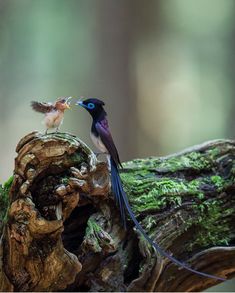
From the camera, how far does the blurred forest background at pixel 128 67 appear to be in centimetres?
310

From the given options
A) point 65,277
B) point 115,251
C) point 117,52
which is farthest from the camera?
point 117,52

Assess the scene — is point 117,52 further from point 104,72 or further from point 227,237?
point 227,237

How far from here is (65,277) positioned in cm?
134

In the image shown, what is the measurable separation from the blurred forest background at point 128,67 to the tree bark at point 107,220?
50.8 inches

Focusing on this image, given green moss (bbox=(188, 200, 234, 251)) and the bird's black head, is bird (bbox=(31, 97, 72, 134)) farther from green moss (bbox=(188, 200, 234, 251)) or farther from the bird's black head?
green moss (bbox=(188, 200, 234, 251))

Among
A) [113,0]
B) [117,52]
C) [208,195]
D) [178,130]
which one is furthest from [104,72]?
[208,195]

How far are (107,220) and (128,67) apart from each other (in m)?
1.77

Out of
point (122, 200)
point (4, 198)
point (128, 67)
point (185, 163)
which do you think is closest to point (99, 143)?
point (122, 200)

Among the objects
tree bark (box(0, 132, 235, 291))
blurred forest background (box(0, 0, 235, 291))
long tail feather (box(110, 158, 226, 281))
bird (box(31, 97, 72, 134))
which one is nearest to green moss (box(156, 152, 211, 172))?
tree bark (box(0, 132, 235, 291))

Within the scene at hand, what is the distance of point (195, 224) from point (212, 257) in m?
0.13

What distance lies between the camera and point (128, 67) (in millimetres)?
3115

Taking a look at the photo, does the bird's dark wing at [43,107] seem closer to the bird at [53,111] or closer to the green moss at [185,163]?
the bird at [53,111]

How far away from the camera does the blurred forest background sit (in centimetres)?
310

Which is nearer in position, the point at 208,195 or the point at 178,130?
the point at 208,195
